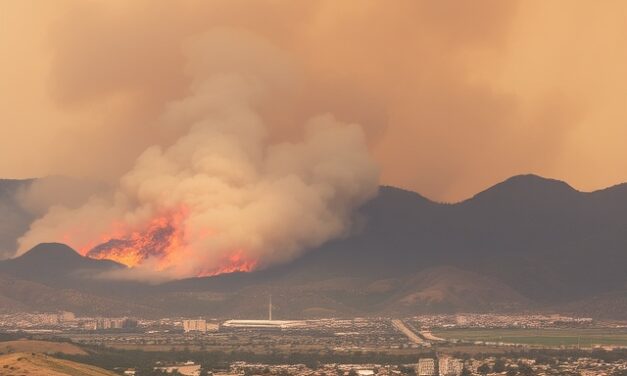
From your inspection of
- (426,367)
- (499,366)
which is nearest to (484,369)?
(499,366)

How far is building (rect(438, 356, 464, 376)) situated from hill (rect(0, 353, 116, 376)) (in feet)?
128

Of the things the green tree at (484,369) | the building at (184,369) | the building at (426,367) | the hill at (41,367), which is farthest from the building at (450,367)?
the hill at (41,367)

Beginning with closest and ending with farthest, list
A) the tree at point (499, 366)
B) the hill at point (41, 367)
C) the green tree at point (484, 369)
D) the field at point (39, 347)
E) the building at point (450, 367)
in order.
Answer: the hill at point (41, 367)
the green tree at point (484, 369)
the building at point (450, 367)
the tree at point (499, 366)
the field at point (39, 347)

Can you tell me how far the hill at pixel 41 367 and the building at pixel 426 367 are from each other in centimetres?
3610

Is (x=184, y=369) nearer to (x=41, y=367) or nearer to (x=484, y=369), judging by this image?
(x=41, y=367)

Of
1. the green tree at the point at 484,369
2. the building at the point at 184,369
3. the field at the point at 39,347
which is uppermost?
the field at the point at 39,347

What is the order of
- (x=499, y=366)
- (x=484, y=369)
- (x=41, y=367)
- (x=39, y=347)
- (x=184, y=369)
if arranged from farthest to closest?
(x=39, y=347) → (x=499, y=366) → (x=484, y=369) → (x=184, y=369) → (x=41, y=367)

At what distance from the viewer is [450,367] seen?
15600cm

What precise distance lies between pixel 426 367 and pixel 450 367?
2881 millimetres

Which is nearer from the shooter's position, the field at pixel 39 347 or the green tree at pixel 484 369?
the green tree at pixel 484 369

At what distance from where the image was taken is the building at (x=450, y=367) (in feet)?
503

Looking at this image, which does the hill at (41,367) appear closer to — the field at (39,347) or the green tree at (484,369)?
the field at (39,347)

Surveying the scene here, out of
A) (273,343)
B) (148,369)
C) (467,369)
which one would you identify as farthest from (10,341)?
(467,369)

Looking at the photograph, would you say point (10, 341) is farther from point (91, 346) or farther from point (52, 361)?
point (52, 361)
